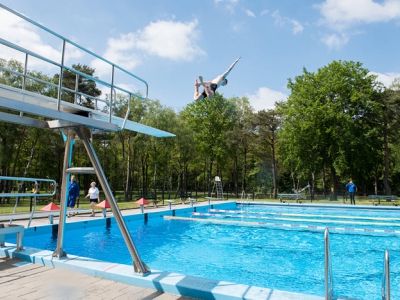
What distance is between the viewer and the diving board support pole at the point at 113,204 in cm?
416

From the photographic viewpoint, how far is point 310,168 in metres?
33.7

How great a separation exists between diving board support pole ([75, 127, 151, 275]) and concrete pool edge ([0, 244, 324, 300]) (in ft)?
0.47

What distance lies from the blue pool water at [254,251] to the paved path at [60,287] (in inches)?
121

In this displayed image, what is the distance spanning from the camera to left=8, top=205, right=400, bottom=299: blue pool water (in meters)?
6.28

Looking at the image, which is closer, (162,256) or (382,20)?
(162,256)

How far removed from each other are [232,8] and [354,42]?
37.5 ft

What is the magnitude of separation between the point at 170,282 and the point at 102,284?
102 cm

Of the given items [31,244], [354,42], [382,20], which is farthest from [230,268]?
[382,20]

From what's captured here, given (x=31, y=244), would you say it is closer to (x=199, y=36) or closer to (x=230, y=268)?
(x=230, y=268)

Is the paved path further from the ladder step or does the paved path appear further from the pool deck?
the ladder step

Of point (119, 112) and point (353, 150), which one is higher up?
point (119, 112)

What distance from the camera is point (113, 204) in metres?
4.34

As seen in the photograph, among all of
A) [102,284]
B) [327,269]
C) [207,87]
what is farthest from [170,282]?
[207,87]

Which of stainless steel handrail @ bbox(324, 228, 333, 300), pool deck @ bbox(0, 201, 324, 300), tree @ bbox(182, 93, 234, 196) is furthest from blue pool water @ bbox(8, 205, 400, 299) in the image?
tree @ bbox(182, 93, 234, 196)
